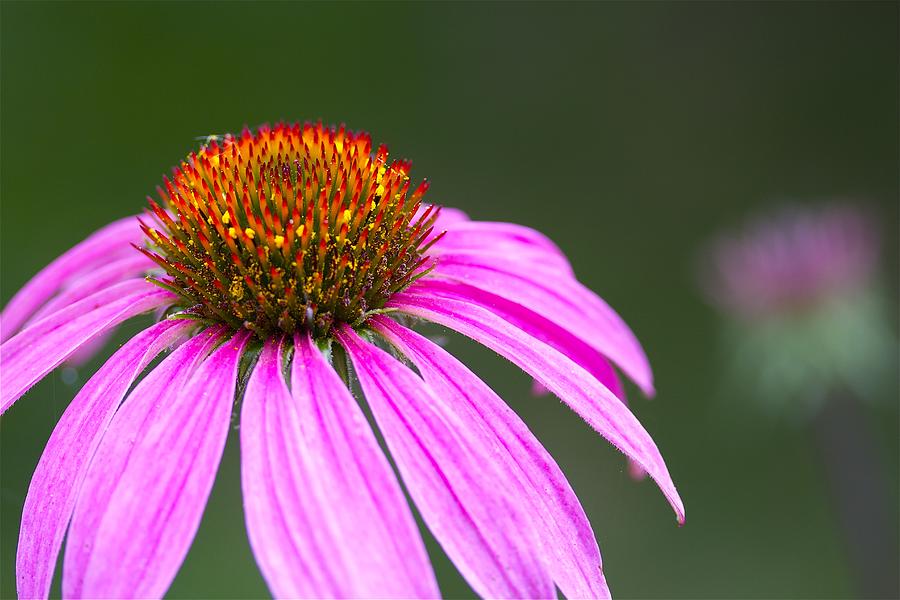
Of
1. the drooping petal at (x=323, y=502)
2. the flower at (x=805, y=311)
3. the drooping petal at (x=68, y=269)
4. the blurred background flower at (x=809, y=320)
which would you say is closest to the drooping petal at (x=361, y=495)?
the drooping petal at (x=323, y=502)

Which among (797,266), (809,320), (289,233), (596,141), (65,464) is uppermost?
(289,233)

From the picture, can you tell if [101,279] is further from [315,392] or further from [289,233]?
[315,392]

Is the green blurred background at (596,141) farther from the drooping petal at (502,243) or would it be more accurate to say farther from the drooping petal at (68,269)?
the drooping petal at (502,243)

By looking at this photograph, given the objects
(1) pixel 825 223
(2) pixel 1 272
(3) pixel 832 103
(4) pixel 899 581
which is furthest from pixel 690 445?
(2) pixel 1 272

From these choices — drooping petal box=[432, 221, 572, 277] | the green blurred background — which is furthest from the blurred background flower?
drooping petal box=[432, 221, 572, 277]

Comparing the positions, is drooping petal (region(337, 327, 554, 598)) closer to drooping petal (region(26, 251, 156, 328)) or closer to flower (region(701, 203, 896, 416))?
drooping petal (region(26, 251, 156, 328))

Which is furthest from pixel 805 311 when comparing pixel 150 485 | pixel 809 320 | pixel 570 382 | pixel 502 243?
pixel 150 485
